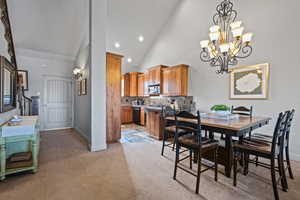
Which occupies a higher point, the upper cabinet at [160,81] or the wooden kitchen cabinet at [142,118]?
the upper cabinet at [160,81]

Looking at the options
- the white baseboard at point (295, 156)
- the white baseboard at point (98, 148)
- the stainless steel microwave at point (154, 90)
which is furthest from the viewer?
the stainless steel microwave at point (154, 90)

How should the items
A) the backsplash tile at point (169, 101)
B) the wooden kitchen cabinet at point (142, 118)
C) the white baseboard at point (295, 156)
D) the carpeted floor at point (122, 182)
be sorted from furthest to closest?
1. the wooden kitchen cabinet at point (142, 118)
2. the backsplash tile at point (169, 101)
3. the white baseboard at point (295, 156)
4. the carpeted floor at point (122, 182)

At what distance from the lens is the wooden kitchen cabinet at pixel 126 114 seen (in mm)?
6582

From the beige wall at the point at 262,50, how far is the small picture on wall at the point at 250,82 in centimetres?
12

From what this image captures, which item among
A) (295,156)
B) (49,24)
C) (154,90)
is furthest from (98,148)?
(295,156)

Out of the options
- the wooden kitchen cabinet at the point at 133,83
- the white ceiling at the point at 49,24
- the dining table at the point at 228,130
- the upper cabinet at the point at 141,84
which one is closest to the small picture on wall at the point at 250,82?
the dining table at the point at 228,130

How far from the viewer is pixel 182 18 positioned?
15.9 ft

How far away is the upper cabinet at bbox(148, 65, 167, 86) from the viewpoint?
5.46m

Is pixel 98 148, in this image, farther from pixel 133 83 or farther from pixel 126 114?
pixel 133 83

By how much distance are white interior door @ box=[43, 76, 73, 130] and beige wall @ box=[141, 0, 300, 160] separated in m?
4.71

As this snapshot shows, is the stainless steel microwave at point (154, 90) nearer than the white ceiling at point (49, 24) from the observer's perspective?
No

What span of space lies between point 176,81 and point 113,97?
7.19ft

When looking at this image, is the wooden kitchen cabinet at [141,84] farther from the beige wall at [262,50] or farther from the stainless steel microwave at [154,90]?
the beige wall at [262,50]

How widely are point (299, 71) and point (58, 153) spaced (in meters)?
5.30
